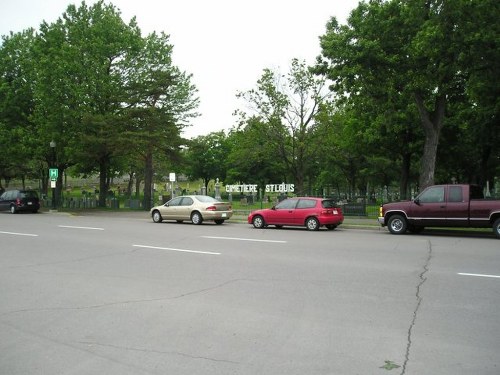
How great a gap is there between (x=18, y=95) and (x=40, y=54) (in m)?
4.82

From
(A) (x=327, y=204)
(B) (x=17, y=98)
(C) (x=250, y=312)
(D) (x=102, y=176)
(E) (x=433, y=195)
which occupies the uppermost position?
(B) (x=17, y=98)

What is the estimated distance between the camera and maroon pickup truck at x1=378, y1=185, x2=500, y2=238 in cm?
1569

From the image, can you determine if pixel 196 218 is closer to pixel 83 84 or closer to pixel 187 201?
pixel 187 201

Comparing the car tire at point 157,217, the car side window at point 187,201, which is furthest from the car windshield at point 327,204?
the car tire at point 157,217

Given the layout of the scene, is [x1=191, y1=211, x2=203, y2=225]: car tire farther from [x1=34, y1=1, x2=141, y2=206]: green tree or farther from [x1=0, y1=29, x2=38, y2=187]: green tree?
[x1=0, y1=29, x2=38, y2=187]: green tree

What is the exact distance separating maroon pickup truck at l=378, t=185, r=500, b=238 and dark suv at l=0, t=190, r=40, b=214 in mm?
26419

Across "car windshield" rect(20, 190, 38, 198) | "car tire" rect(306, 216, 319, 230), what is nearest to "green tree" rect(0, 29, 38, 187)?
"car windshield" rect(20, 190, 38, 198)

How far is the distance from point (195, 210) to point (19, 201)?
57.9ft

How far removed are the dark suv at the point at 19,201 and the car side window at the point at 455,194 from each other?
28896 millimetres

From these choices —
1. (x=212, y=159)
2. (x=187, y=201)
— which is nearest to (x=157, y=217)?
(x=187, y=201)

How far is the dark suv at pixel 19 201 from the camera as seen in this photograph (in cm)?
3312

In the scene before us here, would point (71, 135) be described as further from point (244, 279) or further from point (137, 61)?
point (244, 279)

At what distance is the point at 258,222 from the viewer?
20641mm

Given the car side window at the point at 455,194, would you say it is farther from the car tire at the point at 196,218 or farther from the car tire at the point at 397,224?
the car tire at the point at 196,218
